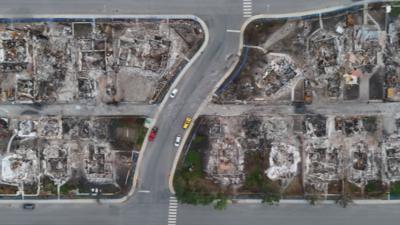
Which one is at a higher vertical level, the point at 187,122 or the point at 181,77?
the point at 181,77

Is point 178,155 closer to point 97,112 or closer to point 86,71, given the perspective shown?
point 97,112

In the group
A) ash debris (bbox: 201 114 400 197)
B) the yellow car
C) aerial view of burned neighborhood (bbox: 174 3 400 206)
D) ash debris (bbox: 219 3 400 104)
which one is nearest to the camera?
ash debris (bbox: 219 3 400 104)

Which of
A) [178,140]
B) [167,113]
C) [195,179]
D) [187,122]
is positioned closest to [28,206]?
[178,140]

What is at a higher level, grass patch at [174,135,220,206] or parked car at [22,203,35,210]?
grass patch at [174,135,220,206]

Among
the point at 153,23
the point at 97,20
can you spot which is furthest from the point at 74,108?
the point at 153,23

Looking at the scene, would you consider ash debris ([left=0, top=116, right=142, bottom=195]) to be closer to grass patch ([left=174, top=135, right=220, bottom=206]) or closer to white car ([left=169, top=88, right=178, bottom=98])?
white car ([left=169, top=88, right=178, bottom=98])

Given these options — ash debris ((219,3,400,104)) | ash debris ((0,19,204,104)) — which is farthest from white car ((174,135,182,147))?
ash debris ((219,3,400,104))

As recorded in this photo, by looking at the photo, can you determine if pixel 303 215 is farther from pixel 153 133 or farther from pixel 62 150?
pixel 62 150
